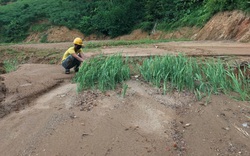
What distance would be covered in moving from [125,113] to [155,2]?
655 inches

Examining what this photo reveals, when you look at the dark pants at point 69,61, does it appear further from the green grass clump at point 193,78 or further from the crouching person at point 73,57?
the green grass clump at point 193,78

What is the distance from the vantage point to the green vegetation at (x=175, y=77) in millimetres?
4445

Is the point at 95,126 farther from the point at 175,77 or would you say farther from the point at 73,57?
the point at 73,57

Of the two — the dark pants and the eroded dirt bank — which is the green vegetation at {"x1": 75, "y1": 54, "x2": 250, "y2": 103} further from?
the dark pants

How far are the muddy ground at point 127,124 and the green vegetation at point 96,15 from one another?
43.4 feet

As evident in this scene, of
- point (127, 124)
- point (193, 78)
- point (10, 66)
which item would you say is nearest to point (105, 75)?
point (127, 124)

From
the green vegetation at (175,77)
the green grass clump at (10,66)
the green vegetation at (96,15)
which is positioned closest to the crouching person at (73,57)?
the green vegetation at (175,77)

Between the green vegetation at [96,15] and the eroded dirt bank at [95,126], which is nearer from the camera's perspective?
the eroded dirt bank at [95,126]

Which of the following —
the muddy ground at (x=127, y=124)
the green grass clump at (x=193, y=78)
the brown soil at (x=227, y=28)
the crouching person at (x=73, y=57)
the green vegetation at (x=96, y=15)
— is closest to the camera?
the muddy ground at (x=127, y=124)

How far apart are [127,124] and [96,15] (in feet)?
63.2

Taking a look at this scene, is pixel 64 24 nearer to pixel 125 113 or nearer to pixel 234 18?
pixel 234 18

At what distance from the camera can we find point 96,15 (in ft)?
73.2

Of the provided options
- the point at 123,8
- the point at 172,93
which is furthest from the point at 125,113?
the point at 123,8

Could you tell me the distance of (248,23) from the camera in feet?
37.3
